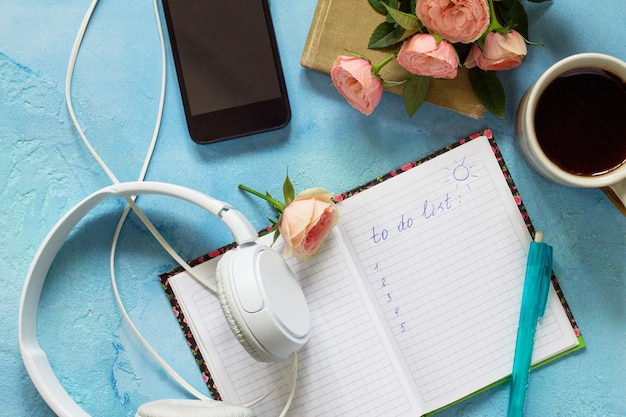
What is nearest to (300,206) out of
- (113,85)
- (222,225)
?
(222,225)

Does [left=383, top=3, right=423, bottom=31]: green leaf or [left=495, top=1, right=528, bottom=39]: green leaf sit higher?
[left=383, top=3, right=423, bottom=31]: green leaf

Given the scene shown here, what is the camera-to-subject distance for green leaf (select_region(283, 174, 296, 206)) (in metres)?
0.59

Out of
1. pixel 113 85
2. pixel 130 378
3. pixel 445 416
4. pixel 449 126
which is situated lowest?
pixel 445 416

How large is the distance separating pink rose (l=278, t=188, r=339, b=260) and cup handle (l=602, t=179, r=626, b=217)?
0.83ft

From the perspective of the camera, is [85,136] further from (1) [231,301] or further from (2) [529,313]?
(2) [529,313]

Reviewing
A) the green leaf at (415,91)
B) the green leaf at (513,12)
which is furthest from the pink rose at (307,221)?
the green leaf at (513,12)

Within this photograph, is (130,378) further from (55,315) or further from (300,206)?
(300,206)

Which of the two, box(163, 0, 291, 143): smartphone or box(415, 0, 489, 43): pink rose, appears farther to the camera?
box(163, 0, 291, 143): smartphone

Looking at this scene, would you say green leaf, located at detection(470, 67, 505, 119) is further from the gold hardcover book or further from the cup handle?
the cup handle

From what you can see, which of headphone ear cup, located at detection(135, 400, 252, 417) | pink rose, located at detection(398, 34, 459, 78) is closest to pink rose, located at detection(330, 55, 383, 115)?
pink rose, located at detection(398, 34, 459, 78)

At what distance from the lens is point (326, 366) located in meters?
0.62

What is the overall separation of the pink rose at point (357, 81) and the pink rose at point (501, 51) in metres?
0.10

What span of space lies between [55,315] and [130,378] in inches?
4.1

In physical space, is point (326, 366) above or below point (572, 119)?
below
